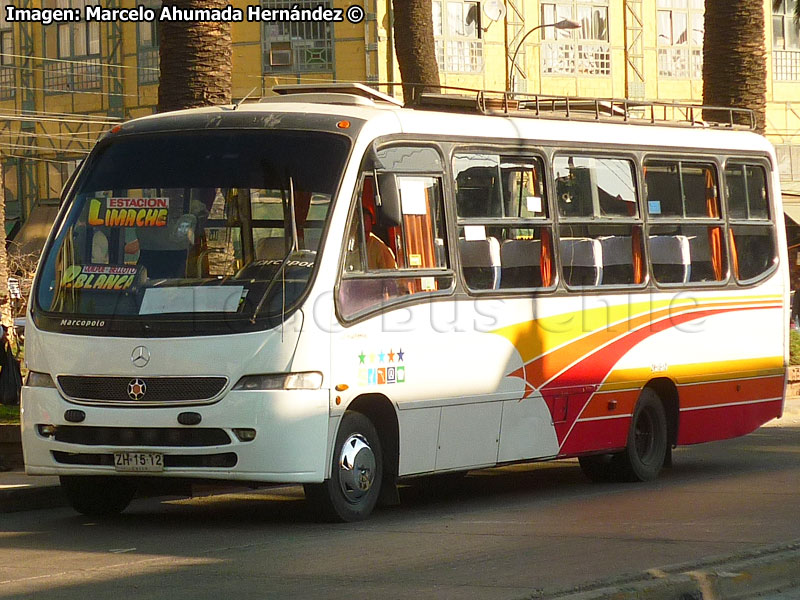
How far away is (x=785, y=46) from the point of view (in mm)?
48000

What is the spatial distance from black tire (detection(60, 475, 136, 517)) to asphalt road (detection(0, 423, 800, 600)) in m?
0.13

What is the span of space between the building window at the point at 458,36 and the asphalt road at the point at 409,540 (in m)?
29.9

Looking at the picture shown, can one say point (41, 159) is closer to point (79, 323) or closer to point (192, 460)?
point (79, 323)

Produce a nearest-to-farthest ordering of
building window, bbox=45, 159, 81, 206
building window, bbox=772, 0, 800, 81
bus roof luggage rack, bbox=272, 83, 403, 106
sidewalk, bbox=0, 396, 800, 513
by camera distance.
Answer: sidewalk, bbox=0, 396, 800, 513, bus roof luggage rack, bbox=272, 83, 403, 106, building window, bbox=45, 159, 81, 206, building window, bbox=772, 0, 800, 81

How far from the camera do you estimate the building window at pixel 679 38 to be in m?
46.0

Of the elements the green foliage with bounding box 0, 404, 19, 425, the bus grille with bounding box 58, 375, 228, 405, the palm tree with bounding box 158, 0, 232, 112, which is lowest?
the green foliage with bounding box 0, 404, 19, 425

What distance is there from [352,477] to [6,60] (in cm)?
3814

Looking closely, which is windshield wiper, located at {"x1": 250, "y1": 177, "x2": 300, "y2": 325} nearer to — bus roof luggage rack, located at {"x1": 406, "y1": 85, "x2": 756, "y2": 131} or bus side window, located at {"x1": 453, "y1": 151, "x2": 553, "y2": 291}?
bus side window, located at {"x1": 453, "y1": 151, "x2": 553, "y2": 291}

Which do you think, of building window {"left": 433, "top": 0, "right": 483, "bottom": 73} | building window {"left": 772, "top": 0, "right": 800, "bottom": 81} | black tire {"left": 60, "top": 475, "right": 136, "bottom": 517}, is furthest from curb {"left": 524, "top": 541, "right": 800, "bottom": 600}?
building window {"left": 772, "top": 0, "right": 800, "bottom": 81}

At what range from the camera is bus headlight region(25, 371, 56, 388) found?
10.6 meters

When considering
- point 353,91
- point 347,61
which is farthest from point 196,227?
point 347,61

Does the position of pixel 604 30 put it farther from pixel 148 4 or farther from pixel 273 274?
pixel 273 274

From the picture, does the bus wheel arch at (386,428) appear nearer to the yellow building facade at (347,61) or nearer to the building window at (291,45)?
the yellow building facade at (347,61)

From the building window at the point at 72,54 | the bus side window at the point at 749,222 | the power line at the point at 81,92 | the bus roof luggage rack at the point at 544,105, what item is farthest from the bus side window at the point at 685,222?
the building window at the point at 72,54
